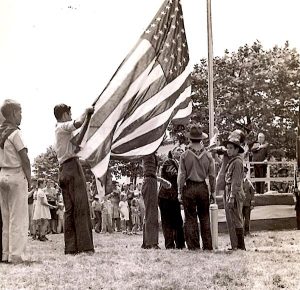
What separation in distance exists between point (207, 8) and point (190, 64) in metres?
1.28

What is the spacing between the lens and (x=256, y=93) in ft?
96.3

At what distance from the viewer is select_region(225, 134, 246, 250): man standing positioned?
8328 millimetres

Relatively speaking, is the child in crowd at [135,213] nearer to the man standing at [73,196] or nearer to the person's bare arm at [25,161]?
the man standing at [73,196]

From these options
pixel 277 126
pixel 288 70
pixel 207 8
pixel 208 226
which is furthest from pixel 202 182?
pixel 277 126

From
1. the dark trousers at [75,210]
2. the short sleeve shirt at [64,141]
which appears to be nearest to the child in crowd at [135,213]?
the dark trousers at [75,210]

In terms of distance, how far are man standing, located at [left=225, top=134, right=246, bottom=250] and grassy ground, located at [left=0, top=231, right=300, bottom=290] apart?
694 mm

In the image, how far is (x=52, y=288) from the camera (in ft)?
16.4

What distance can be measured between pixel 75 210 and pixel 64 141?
0.91 m

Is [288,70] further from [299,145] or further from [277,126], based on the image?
[299,145]

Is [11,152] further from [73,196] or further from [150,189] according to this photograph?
[150,189]

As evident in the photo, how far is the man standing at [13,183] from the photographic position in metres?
6.60

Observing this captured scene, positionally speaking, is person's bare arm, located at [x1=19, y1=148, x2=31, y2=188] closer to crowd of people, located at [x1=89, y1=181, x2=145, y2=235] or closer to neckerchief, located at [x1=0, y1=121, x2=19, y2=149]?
neckerchief, located at [x1=0, y1=121, x2=19, y2=149]

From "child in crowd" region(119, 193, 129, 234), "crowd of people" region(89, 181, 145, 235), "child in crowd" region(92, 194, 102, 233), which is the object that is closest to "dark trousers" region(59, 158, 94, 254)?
"crowd of people" region(89, 181, 145, 235)

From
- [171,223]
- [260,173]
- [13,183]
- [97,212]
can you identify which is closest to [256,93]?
[260,173]
